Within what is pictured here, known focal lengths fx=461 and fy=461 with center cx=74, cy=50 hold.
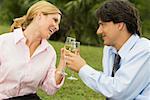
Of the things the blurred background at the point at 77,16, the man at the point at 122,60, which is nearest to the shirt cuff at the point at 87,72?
the man at the point at 122,60

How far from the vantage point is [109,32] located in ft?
Result: 10.5

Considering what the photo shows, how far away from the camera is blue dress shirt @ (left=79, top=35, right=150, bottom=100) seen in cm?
315

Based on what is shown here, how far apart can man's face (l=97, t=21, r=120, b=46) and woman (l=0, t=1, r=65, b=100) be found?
0.43 m

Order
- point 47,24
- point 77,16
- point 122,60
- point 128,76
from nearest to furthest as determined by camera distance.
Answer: point 128,76 → point 122,60 → point 47,24 → point 77,16

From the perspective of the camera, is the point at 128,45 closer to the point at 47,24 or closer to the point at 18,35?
the point at 47,24

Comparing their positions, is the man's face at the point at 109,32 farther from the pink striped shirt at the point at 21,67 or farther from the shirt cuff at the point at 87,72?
the pink striped shirt at the point at 21,67

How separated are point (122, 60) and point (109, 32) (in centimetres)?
24

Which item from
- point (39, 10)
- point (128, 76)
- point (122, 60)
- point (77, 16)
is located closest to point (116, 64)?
point (122, 60)

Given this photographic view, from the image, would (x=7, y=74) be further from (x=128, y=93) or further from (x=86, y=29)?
(x=86, y=29)

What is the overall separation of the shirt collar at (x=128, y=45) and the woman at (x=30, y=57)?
470mm

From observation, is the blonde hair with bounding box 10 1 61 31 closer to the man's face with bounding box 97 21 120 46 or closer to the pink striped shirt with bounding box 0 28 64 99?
the pink striped shirt with bounding box 0 28 64 99

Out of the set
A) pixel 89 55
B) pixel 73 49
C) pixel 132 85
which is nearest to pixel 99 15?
pixel 73 49

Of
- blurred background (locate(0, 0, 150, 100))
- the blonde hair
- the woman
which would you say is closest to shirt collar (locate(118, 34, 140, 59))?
the woman

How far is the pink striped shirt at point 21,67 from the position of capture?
11.5ft
